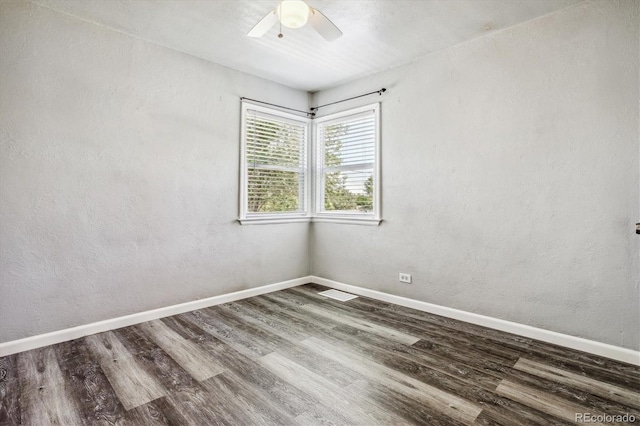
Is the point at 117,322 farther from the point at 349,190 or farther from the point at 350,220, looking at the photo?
the point at 349,190

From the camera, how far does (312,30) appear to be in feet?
9.46

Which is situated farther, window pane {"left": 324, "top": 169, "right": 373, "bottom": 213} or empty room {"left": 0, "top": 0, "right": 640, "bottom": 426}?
window pane {"left": 324, "top": 169, "right": 373, "bottom": 213}

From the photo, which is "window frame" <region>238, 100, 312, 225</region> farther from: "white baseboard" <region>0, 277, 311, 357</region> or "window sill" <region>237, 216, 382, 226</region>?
"white baseboard" <region>0, 277, 311, 357</region>

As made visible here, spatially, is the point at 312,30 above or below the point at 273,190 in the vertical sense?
above

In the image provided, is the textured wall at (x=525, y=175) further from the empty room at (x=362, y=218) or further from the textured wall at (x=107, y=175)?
the textured wall at (x=107, y=175)

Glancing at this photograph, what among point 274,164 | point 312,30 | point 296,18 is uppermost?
point 312,30

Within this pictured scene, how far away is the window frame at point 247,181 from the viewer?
3830 mm

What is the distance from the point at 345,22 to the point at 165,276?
2.82 metres

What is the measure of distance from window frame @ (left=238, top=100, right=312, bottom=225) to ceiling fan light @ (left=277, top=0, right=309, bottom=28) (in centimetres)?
207

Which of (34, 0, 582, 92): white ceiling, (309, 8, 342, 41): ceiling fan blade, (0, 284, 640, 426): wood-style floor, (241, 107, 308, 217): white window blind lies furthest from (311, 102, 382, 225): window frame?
(309, 8, 342, 41): ceiling fan blade

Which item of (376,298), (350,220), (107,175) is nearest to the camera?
(107,175)

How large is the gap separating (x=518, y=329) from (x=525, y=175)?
128 cm

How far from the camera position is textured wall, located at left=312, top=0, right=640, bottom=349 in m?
2.37

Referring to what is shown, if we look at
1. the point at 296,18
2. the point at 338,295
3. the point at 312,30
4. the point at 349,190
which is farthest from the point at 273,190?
the point at 296,18
